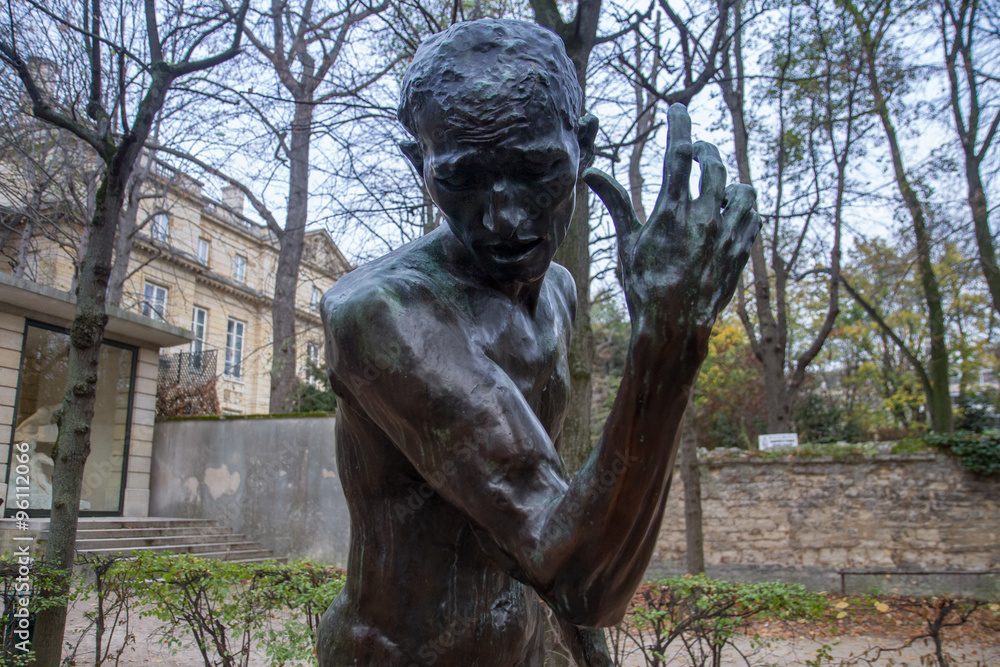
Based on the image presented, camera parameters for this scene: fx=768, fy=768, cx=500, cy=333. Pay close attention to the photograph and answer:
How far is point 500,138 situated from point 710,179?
327 millimetres

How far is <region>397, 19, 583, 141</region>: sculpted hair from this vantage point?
1187 millimetres

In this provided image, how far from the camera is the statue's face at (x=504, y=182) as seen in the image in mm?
1183

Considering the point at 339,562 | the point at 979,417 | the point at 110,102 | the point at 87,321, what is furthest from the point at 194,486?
the point at 979,417

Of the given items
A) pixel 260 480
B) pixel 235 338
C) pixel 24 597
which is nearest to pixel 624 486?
pixel 24 597

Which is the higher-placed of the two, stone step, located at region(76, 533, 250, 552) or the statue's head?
the statue's head

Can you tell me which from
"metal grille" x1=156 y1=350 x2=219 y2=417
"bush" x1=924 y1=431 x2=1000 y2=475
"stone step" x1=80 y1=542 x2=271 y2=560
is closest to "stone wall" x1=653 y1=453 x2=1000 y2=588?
"bush" x1=924 y1=431 x2=1000 y2=475

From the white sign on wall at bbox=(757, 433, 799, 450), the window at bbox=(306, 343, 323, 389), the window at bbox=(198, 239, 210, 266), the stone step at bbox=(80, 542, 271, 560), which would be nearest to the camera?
the stone step at bbox=(80, 542, 271, 560)

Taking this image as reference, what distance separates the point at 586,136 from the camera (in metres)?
1.42

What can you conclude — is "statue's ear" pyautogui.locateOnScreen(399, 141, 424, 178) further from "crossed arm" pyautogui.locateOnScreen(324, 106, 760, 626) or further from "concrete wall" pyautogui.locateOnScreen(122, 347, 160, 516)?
"concrete wall" pyautogui.locateOnScreen(122, 347, 160, 516)

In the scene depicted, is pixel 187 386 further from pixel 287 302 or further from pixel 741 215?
pixel 741 215

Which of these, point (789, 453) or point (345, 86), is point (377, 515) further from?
point (789, 453)

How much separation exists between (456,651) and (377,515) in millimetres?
270

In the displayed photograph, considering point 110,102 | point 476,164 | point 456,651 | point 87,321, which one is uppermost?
point 110,102

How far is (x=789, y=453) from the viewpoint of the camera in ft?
46.0
